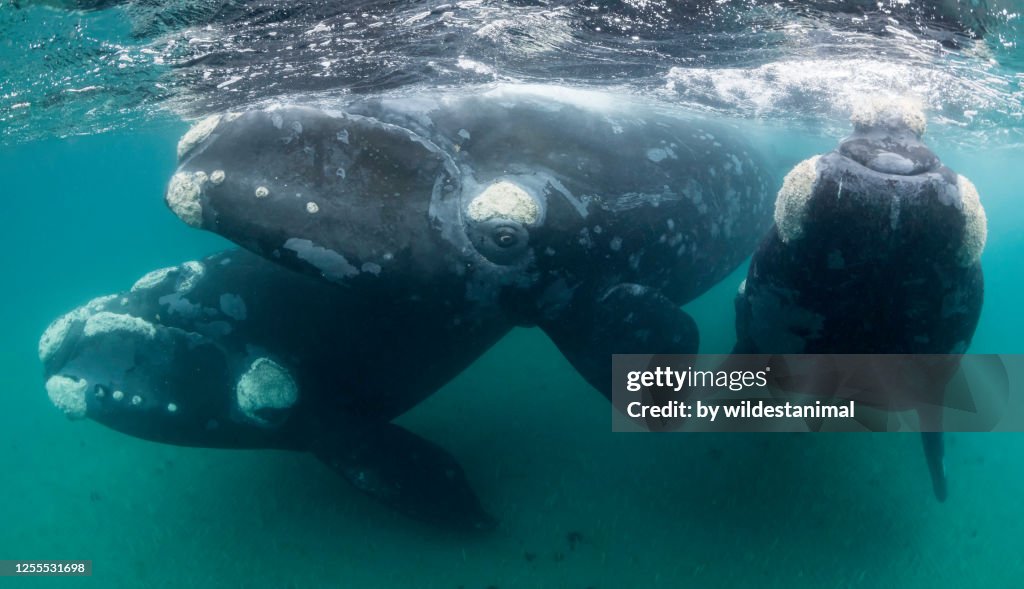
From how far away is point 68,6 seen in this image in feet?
25.5

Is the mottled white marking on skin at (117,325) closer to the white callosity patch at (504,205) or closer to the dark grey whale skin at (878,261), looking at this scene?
the white callosity patch at (504,205)

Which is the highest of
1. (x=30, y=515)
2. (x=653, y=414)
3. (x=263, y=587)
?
(x=653, y=414)

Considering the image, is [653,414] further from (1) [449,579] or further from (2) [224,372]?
(2) [224,372]

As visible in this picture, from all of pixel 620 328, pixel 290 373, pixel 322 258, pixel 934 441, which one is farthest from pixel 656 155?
pixel 290 373

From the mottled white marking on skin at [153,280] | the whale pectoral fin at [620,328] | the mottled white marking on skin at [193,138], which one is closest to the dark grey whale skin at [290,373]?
the mottled white marking on skin at [153,280]

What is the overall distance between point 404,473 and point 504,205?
4.07 m

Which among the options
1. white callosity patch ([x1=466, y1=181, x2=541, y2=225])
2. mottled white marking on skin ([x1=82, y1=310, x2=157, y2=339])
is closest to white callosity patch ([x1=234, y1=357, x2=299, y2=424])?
mottled white marking on skin ([x1=82, y1=310, x2=157, y2=339])

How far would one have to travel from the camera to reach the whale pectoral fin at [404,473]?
8.31 m

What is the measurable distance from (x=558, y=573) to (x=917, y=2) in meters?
8.75

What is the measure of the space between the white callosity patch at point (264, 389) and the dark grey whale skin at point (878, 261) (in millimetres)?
6029

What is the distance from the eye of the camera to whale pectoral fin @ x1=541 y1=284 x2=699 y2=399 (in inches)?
289

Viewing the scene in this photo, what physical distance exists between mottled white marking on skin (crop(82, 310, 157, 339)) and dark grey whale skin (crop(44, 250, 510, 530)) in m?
0.06

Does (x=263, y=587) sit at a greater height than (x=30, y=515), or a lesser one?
greater

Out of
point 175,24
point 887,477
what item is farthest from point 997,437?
point 175,24
